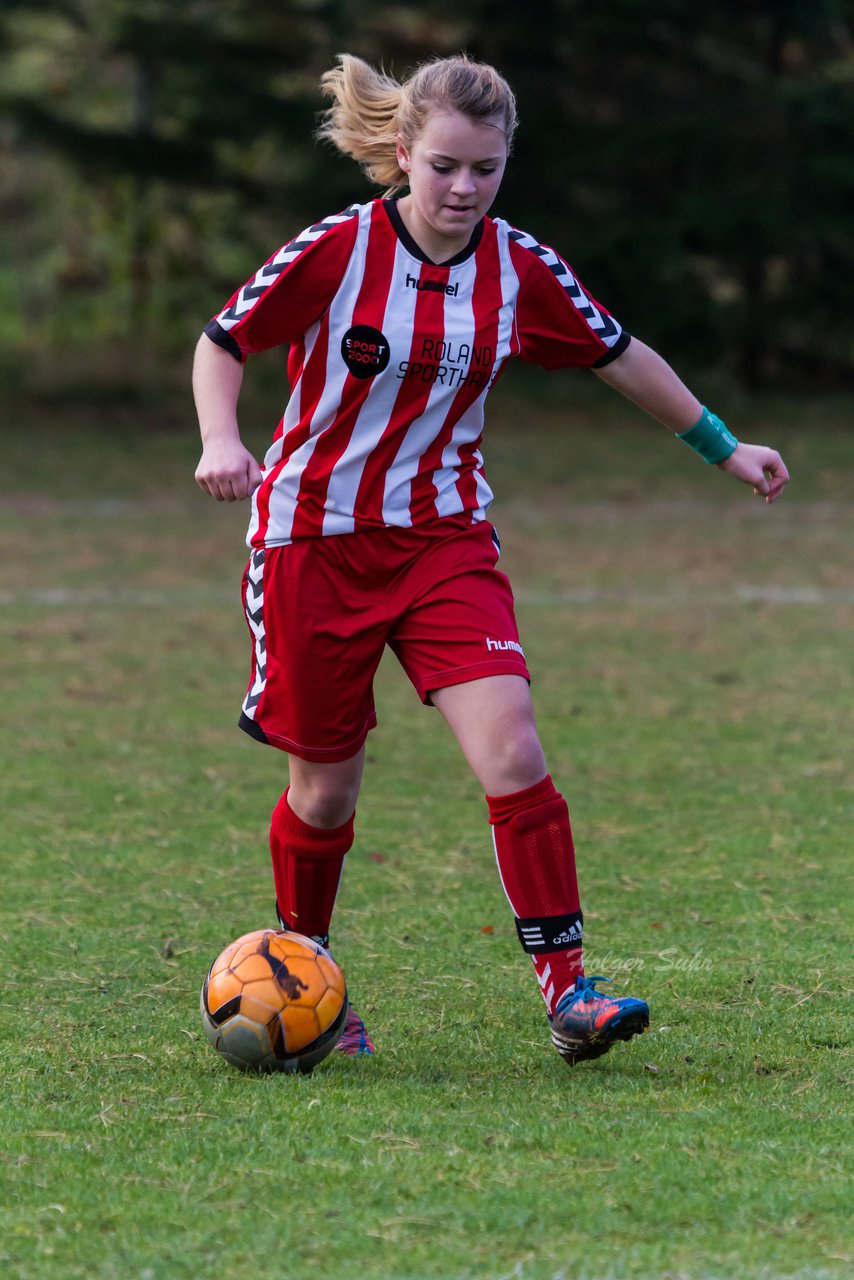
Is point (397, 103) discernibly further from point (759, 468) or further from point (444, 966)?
point (444, 966)

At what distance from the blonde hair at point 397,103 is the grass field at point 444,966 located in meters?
1.86

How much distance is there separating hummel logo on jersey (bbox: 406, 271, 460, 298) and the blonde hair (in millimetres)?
266

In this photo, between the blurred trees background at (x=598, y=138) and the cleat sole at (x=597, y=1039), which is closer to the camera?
the cleat sole at (x=597, y=1039)

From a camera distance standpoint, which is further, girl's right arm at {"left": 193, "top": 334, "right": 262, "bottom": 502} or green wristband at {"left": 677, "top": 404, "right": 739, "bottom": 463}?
green wristband at {"left": 677, "top": 404, "right": 739, "bottom": 463}

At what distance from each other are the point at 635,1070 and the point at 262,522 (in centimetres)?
136

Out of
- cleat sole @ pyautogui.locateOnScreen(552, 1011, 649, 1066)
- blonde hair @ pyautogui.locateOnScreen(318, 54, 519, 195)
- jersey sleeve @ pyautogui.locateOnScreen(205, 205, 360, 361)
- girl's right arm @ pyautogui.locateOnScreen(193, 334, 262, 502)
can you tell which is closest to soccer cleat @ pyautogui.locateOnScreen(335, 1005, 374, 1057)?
cleat sole @ pyautogui.locateOnScreen(552, 1011, 649, 1066)

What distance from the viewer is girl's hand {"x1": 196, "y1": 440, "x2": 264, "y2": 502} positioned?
3434mm

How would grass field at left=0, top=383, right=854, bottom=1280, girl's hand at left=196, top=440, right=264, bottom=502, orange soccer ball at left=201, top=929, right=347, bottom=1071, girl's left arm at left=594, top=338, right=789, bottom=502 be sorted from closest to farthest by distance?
grass field at left=0, top=383, right=854, bottom=1280
girl's hand at left=196, top=440, right=264, bottom=502
orange soccer ball at left=201, top=929, right=347, bottom=1071
girl's left arm at left=594, top=338, right=789, bottom=502

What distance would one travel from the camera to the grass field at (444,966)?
2.78 meters

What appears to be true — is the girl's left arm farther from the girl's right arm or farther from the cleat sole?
the cleat sole

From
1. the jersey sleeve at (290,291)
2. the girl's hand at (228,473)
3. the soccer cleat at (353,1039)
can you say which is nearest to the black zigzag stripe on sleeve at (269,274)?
the jersey sleeve at (290,291)

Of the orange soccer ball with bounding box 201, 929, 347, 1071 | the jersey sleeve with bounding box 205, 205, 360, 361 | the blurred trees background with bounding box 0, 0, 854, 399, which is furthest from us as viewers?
the blurred trees background with bounding box 0, 0, 854, 399

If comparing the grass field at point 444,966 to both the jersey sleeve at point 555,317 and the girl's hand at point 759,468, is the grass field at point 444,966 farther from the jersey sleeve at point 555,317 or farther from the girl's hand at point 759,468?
the jersey sleeve at point 555,317

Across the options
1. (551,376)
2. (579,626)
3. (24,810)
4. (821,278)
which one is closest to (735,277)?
Result: (821,278)
